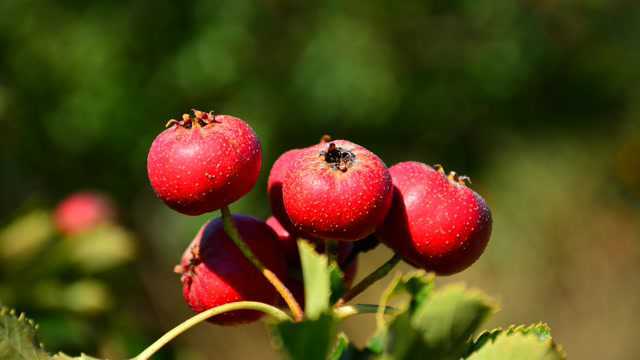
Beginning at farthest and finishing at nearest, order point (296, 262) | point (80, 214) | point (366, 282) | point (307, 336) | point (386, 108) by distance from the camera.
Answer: point (386, 108) < point (80, 214) < point (296, 262) < point (366, 282) < point (307, 336)

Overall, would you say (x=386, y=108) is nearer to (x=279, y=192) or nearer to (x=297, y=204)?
(x=279, y=192)

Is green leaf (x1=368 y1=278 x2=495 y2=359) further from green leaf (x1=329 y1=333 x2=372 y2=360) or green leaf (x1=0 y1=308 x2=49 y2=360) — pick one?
green leaf (x1=0 y1=308 x2=49 y2=360)

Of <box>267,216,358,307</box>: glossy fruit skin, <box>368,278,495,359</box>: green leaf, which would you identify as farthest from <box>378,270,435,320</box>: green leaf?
<box>267,216,358,307</box>: glossy fruit skin

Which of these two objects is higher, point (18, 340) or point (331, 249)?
point (331, 249)

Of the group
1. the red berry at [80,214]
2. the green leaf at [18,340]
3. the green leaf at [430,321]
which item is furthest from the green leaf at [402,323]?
the red berry at [80,214]

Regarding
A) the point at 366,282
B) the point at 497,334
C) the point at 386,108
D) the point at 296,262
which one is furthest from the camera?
the point at 386,108

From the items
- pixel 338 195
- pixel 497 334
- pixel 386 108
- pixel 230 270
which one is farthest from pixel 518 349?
pixel 386 108

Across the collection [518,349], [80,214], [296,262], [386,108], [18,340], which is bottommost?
[18,340]
